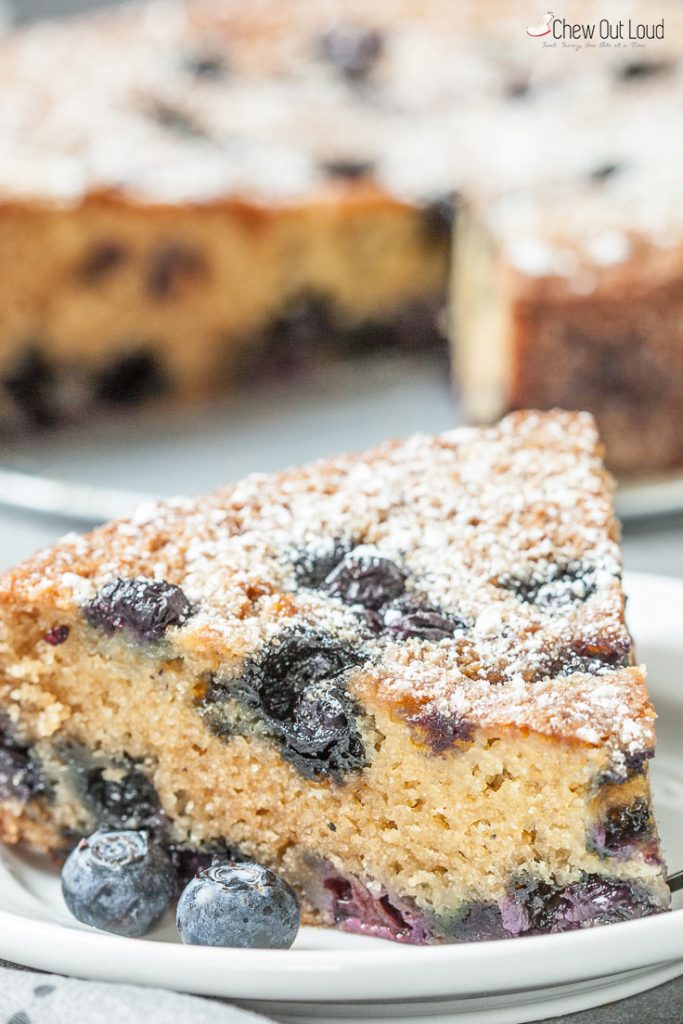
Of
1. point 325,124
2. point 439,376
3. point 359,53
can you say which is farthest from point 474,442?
point 359,53

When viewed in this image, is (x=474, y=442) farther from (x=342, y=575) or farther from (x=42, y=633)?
(x=42, y=633)

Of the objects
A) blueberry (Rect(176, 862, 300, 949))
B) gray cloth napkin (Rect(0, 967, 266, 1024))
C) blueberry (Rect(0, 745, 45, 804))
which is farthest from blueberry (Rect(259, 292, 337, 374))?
gray cloth napkin (Rect(0, 967, 266, 1024))

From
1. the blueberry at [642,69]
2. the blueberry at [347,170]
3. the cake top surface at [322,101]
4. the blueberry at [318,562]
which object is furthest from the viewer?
the blueberry at [642,69]

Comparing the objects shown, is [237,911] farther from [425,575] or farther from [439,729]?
[425,575]

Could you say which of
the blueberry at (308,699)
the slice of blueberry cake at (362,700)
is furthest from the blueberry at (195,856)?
the blueberry at (308,699)

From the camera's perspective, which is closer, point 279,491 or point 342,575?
point 342,575

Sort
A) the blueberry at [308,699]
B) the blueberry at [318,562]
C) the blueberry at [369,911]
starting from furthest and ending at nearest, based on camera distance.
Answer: the blueberry at [318,562]
the blueberry at [369,911]
the blueberry at [308,699]

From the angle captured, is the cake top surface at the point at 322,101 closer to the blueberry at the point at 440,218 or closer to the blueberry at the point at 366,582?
the blueberry at the point at 440,218
